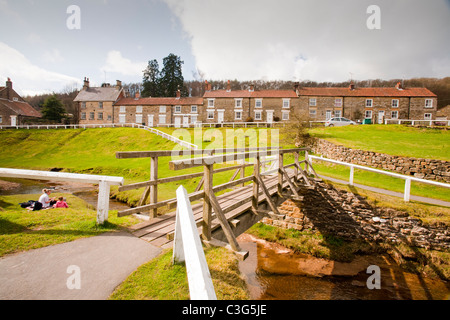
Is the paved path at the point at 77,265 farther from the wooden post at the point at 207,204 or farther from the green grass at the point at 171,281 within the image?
the wooden post at the point at 207,204

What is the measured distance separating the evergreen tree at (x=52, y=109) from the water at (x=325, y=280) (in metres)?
58.5

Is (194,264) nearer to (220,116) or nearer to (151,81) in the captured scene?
(220,116)

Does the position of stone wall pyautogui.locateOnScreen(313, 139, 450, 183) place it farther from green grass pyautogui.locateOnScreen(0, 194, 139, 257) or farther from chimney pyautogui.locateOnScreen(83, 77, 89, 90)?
chimney pyautogui.locateOnScreen(83, 77, 89, 90)

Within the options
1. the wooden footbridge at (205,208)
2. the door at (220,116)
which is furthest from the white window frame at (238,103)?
the wooden footbridge at (205,208)

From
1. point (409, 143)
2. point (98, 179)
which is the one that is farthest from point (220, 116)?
point (98, 179)

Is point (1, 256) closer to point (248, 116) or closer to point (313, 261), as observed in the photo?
point (313, 261)

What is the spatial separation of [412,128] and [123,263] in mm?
33677

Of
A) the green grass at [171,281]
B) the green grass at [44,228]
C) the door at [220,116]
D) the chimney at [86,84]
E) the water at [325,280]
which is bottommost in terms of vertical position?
the water at [325,280]

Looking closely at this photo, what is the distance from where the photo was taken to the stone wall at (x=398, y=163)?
44.0 ft

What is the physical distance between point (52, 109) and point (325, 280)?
203ft

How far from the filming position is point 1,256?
3.26 meters

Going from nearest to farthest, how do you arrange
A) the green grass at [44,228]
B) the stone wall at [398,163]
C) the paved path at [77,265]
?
the paved path at [77,265], the green grass at [44,228], the stone wall at [398,163]

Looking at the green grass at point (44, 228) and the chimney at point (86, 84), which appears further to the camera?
the chimney at point (86, 84)
